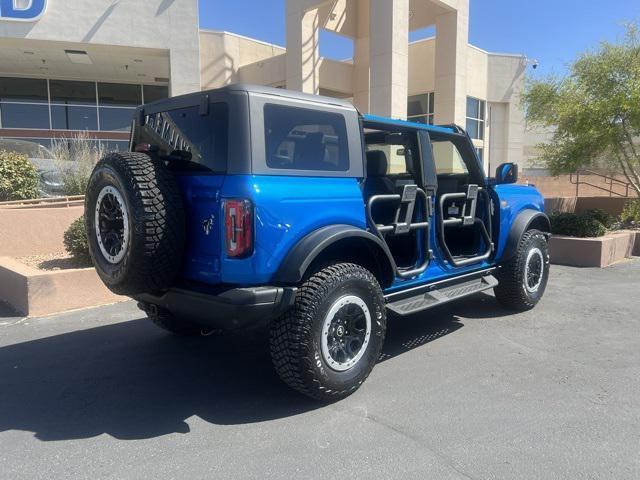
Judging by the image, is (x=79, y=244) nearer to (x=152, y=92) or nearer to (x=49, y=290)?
(x=49, y=290)

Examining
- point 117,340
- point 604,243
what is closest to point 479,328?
point 117,340

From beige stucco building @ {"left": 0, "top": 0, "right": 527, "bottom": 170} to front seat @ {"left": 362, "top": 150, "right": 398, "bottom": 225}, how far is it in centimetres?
1028

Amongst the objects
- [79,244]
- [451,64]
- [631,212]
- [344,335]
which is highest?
[451,64]

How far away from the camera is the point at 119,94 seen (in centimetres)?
2002

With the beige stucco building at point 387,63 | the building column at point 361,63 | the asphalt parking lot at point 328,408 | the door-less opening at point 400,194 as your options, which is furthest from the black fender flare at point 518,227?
the building column at point 361,63

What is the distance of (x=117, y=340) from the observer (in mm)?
4820

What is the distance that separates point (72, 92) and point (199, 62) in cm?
723

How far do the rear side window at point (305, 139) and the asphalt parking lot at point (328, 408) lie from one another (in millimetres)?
1650

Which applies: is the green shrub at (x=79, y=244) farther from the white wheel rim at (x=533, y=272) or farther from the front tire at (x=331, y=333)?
the white wheel rim at (x=533, y=272)

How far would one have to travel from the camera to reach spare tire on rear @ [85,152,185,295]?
3.06 metres

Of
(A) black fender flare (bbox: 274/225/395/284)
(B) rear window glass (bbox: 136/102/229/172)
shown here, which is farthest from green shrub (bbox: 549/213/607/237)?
(B) rear window glass (bbox: 136/102/229/172)

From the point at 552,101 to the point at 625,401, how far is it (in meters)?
8.97

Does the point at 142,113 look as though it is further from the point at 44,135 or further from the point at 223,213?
the point at 44,135

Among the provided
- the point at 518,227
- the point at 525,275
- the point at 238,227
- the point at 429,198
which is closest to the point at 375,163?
the point at 429,198
